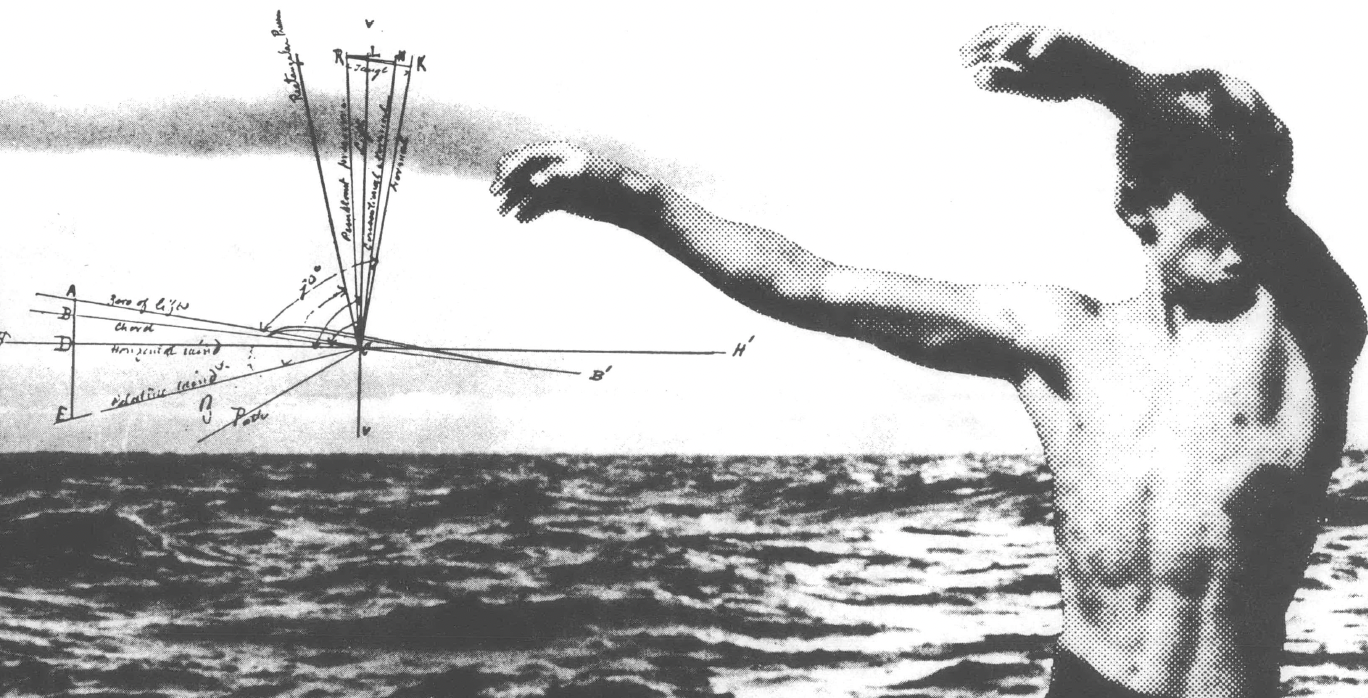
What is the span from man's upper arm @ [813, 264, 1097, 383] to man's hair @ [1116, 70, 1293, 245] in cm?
10

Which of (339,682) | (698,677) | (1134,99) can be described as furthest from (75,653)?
(1134,99)

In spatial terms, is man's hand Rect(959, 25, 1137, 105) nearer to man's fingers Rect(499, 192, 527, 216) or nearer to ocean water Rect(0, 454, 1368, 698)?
man's fingers Rect(499, 192, 527, 216)

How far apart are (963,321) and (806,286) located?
0.15 metres

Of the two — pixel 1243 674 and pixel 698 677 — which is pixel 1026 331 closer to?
pixel 1243 674

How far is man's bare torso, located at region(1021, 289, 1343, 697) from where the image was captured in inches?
36.8

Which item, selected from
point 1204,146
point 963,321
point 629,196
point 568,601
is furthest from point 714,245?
point 568,601

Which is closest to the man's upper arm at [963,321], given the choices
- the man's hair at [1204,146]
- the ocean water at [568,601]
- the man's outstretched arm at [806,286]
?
the man's outstretched arm at [806,286]

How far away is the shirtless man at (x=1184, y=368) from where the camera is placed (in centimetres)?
91

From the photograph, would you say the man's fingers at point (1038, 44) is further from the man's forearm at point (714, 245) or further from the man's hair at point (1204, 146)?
the man's forearm at point (714, 245)

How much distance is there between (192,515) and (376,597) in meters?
3.63

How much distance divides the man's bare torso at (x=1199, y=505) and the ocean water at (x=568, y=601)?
3.54 ft

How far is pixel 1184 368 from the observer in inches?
38.1

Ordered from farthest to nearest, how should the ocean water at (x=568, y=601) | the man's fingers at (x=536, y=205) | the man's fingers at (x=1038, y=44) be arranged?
the ocean water at (x=568, y=601) < the man's fingers at (x=536, y=205) < the man's fingers at (x=1038, y=44)

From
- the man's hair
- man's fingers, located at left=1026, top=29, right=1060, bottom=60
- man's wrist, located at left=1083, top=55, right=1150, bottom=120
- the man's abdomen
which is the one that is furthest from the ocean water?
man's fingers, located at left=1026, top=29, right=1060, bottom=60
